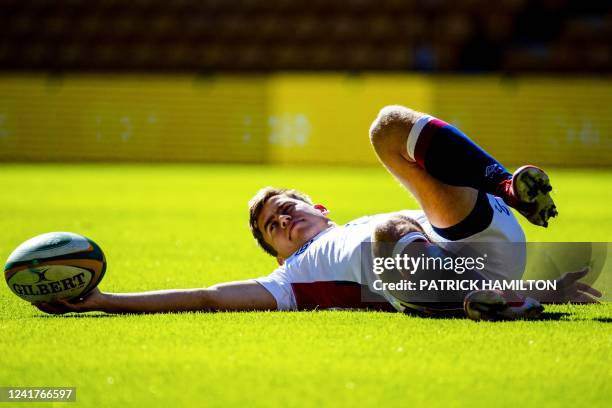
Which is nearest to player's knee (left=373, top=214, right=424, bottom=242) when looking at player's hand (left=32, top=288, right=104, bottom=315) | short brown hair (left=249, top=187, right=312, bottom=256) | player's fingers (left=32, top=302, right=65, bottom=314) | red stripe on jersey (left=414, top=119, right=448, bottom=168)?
red stripe on jersey (left=414, top=119, right=448, bottom=168)

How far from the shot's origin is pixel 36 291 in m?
4.39

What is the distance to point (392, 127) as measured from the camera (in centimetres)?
438

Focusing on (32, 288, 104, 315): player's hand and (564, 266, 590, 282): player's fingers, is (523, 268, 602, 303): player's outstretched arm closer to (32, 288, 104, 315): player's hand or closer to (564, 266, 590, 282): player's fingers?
(564, 266, 590, 282): player's fingers

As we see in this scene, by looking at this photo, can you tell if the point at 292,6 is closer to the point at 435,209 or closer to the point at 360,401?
the point at 435,209

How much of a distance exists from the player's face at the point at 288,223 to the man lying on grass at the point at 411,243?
0.35ft

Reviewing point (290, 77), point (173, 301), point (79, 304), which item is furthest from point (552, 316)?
point (290, 77)

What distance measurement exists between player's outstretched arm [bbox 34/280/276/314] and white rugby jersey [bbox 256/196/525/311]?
3.7 inches

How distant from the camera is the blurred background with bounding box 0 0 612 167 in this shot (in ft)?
66.9

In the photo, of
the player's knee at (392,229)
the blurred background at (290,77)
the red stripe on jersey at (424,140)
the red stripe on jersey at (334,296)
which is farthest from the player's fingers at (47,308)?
the blurred background at (290,77)

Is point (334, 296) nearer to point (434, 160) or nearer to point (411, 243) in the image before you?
point (411, 243)

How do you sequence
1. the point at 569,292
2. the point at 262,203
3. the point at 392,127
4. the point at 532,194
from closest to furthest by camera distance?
the point at 532,194, the point at 392,127, the point at 569,292, the point at 262,203

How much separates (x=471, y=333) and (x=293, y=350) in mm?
741

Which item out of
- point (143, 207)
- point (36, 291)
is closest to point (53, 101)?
point (143, 207)

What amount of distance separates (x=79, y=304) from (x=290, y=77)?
16513mm
